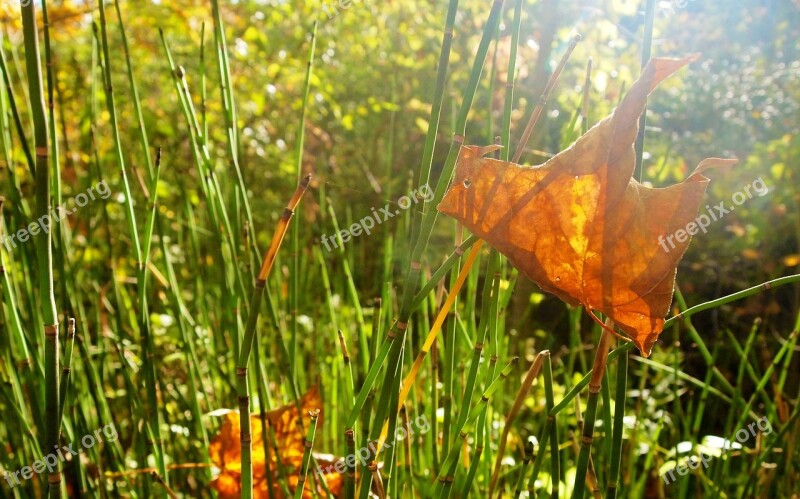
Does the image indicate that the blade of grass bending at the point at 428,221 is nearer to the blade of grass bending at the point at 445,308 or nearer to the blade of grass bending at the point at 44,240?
the blade of grass bending at the point at 445,308

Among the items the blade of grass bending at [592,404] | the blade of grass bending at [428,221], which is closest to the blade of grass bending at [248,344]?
the blade of grass bending at [428,221]

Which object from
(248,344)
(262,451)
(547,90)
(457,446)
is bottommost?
(262,451)

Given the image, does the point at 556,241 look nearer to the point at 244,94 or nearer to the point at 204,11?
the point at 244,94

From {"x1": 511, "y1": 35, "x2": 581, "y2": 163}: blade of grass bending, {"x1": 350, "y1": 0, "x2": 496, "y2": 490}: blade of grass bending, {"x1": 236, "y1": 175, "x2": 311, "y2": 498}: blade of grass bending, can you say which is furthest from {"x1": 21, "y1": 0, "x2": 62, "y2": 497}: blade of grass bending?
{"x1": 511, "y1": 35, "x2": 581, "y2": 163}: blade of grass bending

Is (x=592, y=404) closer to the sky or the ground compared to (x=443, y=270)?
closer to the ground

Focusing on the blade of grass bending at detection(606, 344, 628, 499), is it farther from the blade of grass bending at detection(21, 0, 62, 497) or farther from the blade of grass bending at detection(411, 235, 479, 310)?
the blade of grass bending at detection(21, 0, 62, 497)

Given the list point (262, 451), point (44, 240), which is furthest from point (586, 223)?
point (262, 451)

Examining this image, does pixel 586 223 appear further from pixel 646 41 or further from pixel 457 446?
pixel 457 446
